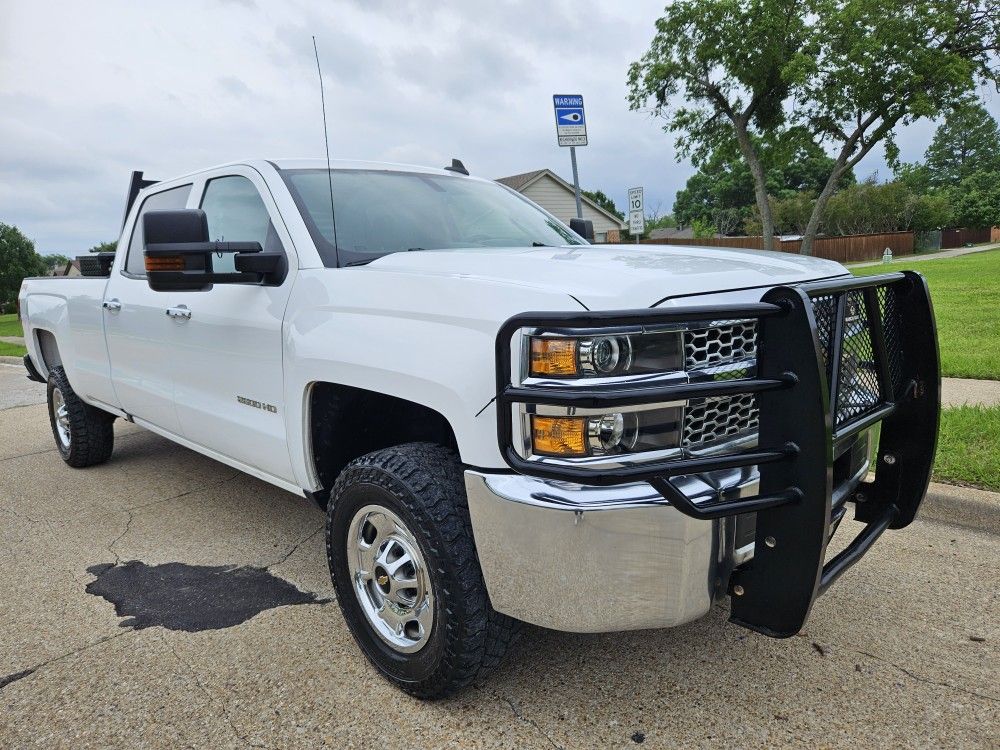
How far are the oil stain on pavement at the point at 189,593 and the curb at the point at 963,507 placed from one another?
293 cm

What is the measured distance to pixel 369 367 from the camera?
2.45 meters

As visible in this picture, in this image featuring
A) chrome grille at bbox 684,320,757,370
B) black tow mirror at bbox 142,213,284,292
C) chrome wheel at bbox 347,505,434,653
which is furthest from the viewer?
black tow mirror at bbox 142,213,284,292

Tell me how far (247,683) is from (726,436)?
5.82 feet

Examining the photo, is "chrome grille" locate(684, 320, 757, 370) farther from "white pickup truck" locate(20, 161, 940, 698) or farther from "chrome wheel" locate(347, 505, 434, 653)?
"chrome wheel" locate(347, 505, 434, 653)

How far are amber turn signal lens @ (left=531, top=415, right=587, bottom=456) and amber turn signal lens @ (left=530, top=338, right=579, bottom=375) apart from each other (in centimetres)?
12

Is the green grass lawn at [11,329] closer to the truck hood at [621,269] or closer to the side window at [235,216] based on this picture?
the side window at [235,216]

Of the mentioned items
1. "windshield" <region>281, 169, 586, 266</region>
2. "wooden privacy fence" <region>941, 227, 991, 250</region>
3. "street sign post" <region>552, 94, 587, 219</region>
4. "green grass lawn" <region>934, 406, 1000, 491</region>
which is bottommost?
"wooden privacy fence" <region>941, 227, 991, 250</region>

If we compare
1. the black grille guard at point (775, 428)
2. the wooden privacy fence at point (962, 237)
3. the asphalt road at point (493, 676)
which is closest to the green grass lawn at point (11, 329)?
the asphalt road at point (493, 676)

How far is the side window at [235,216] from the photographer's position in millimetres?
3262

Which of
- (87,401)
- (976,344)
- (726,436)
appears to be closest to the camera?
(726,436)

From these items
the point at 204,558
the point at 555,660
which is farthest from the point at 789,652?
the point at 204,558

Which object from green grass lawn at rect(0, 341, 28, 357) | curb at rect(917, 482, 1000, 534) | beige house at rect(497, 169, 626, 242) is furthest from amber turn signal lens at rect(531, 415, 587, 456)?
beige house at rect(497, 169, 626, 242)

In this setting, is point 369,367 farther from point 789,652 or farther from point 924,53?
point 924,53

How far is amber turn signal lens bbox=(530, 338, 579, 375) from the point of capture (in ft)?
6.35
